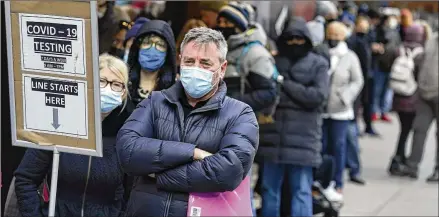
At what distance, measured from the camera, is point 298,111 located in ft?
24.1

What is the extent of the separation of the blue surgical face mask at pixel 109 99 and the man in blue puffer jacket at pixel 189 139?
472mm

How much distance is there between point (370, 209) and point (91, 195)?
468 centimetres

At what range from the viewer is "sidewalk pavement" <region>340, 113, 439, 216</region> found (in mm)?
8625

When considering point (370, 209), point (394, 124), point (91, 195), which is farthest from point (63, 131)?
point (394, 124)

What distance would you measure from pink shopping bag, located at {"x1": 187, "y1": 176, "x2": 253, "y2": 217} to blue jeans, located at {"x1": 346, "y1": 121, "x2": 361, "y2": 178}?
218 inches

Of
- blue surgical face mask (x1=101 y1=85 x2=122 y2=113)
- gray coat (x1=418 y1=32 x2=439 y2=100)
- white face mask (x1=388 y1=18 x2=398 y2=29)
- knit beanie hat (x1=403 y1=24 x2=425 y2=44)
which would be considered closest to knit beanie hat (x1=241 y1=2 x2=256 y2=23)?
gray coat (x1=418 y1=32 x2=439 y2=100)

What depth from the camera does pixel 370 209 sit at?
868 cm

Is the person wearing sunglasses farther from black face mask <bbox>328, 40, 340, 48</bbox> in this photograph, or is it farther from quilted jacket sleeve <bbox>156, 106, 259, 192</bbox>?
black face mask <bbox>328, 40, 340, 48</bbox>

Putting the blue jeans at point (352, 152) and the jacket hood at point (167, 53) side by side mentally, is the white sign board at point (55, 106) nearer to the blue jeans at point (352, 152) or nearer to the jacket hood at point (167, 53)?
the jacket hood at point (167, 53)

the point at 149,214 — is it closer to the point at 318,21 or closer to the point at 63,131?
the point at 63,131

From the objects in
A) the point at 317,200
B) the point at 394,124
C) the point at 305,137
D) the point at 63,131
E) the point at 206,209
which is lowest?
the point at 394,124

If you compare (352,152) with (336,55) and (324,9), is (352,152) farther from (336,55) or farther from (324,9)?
(324,9)

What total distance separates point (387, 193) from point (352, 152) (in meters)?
0.58

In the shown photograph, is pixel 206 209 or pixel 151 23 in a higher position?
pixel 151 23
